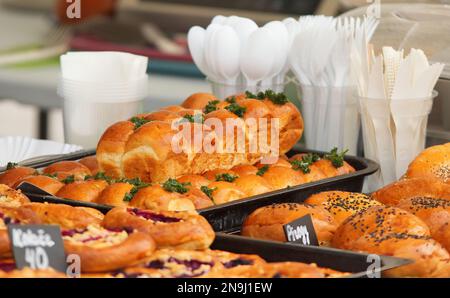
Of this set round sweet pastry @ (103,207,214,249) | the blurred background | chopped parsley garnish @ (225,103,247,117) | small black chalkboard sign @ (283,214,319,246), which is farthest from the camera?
the blurred background

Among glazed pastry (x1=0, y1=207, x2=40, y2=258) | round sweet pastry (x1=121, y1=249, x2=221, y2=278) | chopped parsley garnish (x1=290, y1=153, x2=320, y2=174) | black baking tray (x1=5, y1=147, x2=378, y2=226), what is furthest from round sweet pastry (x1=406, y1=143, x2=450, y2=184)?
glazed pastry (x1=0, y1=207, x2=40, y2=258)

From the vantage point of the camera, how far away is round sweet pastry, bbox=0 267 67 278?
52.6 inches

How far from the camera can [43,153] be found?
2.57 meters

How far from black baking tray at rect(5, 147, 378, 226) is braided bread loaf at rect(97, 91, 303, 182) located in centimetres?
20

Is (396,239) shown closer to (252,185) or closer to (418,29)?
(252,185)

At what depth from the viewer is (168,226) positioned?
1521 mm

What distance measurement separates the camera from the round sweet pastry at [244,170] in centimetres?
216

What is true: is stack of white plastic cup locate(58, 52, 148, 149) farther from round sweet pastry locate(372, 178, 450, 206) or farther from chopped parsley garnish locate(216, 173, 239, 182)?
round sweet pastry locate(372, 178, 450, 206)

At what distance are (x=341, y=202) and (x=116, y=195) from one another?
1.65ft

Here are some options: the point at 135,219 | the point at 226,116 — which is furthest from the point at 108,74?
the point at 135,219

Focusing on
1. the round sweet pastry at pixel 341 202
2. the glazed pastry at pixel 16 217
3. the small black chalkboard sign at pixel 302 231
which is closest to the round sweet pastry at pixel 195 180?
the round sweet pastry at pixel 341 202
